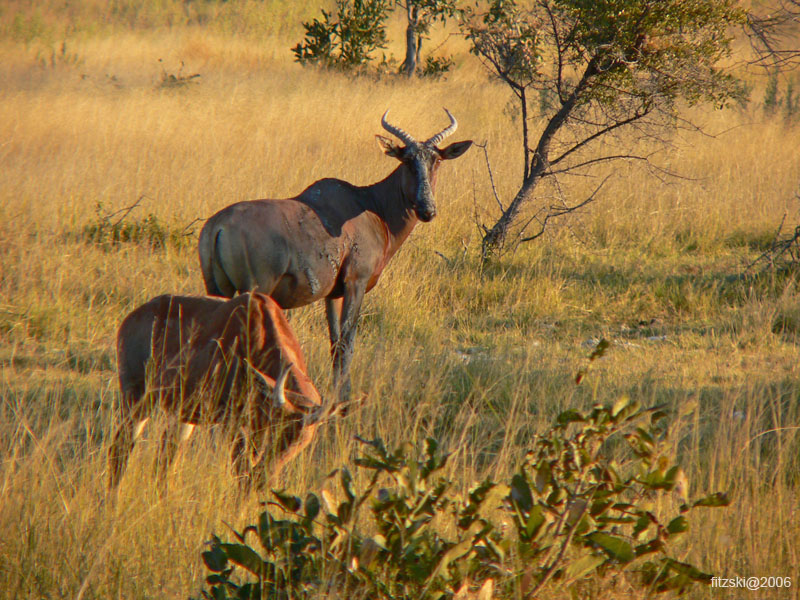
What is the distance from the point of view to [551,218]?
384 inches

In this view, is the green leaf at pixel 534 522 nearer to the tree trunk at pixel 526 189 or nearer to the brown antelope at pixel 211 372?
the brown antelope at pixel 211 372

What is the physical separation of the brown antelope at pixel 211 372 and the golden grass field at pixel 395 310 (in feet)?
0.66

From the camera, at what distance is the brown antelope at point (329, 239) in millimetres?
5242

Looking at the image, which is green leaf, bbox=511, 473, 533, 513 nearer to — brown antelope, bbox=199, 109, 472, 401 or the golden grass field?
the golden grass field

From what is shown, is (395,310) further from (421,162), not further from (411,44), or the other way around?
(411,44)

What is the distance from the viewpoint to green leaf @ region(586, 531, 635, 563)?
274 cm

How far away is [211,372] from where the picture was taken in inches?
160

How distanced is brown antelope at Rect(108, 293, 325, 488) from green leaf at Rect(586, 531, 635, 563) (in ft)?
4.65

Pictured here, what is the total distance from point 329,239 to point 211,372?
1.76m

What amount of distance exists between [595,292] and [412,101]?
7.45 meters

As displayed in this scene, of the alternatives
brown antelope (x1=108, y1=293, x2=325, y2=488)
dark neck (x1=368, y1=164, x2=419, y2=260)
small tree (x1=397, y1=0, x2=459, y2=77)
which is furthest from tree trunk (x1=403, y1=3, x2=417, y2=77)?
brown antelope (x1=108, y1=293, x2=325, y2=488)

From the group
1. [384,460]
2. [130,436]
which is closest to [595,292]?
[130,436]

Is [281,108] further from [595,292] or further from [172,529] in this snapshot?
[172,529]

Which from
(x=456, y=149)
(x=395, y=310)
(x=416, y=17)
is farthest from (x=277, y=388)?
(x=416, y=17)
